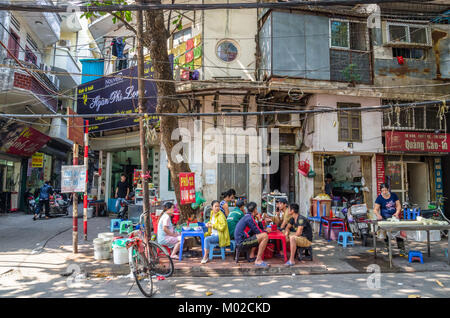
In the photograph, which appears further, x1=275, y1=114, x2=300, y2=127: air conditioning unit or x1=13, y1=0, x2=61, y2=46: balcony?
x1=13, y1=0, x2=61, y2=46: balcony

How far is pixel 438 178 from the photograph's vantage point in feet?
43.4

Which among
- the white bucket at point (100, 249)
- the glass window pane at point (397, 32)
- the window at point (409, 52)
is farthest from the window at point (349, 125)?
the white bucket at point (100, 249)

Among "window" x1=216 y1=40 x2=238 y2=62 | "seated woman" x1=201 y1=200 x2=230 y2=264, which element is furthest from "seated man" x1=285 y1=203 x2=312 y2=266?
"window" x1=216 y1=40 x2=238 y2=62

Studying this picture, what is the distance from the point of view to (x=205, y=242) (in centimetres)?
686

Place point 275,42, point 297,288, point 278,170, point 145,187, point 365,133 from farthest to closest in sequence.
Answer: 1. point 278,170
2. point 365,133
3. point 275,42
4. point 145,187
5. point 297,288

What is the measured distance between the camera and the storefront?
40.7 feet

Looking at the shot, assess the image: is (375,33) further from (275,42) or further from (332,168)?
(332,168)

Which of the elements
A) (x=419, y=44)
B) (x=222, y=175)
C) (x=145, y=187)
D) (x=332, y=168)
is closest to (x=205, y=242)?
(x=145, y=187)

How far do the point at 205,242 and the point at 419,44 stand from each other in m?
13.2

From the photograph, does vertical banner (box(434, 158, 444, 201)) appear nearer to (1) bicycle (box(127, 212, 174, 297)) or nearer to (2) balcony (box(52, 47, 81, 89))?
(1) bicycle (box(127, 212, 174, 297))

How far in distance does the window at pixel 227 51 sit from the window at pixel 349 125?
17.2 ft

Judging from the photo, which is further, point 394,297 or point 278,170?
point 278,170

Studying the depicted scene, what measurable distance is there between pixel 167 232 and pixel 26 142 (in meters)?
12.8

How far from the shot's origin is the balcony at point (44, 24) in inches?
574
